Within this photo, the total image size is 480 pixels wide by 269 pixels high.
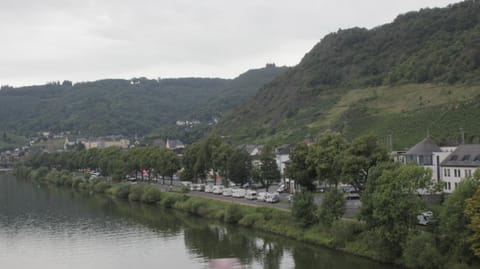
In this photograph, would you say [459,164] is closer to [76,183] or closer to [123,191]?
[123,191]

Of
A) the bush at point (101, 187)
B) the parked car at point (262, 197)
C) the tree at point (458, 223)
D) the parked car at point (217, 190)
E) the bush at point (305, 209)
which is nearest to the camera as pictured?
the tree at point (458, 223)

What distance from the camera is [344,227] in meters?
39.0

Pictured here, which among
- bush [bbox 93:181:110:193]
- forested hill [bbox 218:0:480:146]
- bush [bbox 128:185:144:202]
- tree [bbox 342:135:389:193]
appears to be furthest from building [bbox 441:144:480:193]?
bush [bbox 93:181:110:193]

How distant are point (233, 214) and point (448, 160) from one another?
18.0 m

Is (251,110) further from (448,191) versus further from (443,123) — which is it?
(448,191)

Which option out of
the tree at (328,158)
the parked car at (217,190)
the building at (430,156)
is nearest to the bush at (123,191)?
the parked car at (217,190)

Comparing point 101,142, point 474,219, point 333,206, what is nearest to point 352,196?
point 333,206

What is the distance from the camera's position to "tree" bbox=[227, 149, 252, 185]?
217ft

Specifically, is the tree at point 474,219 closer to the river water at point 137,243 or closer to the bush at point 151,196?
the river water at point 137,243

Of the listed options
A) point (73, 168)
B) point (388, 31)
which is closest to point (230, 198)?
point (73, 168)

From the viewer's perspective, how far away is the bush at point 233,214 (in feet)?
171

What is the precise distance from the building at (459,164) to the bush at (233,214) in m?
16.9

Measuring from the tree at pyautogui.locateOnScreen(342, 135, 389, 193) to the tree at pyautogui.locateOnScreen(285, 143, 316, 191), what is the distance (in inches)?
303

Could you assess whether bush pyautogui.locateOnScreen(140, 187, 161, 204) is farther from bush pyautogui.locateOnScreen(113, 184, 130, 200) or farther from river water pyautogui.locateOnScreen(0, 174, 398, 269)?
bush pyautogui.locateOnScreen(113, 184, 130, 200)
